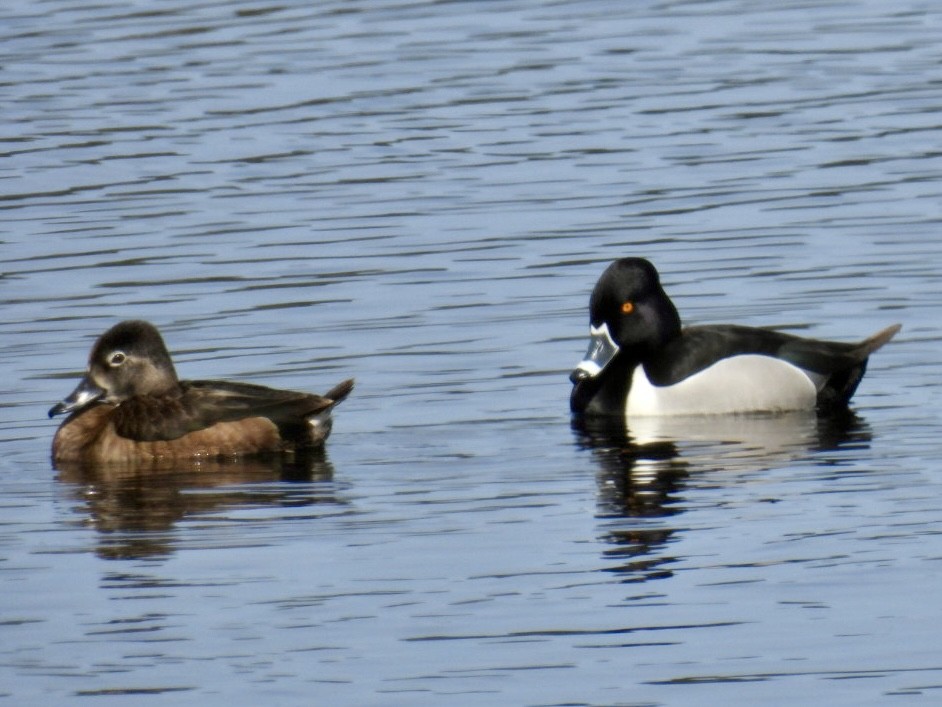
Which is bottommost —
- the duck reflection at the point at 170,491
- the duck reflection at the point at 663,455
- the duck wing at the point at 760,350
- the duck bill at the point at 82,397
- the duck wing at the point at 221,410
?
the duck reflection at the point at 663,455

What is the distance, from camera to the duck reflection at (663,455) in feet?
33.8

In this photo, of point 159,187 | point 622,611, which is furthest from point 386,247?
point 622,611

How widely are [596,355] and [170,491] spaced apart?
3.13 m

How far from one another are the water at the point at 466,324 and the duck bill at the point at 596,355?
21 centimetres

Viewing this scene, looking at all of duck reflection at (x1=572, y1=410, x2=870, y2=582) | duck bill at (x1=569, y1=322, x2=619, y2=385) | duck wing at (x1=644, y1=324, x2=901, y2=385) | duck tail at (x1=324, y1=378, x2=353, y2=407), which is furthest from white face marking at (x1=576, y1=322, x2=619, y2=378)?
duck tail at (x1=324, y1=378, x2=353, y2=407)

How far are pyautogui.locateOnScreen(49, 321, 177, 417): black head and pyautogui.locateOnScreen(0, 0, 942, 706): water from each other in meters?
0.48

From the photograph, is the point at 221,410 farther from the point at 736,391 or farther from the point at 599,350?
the point at 736,391

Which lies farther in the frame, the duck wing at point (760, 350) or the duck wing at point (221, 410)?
the duck wing at point (760, 350)

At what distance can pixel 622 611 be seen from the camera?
9.16m

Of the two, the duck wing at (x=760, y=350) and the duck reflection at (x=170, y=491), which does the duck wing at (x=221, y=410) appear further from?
the duck wing at (x=760, y=350)

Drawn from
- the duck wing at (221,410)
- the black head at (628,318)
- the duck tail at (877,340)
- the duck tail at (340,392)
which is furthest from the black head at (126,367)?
the duck tail at (877,340)

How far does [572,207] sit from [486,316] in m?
3.51

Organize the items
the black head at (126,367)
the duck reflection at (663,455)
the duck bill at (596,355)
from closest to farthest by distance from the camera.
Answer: the duck reflection at (663,455), the black head at (126,367), the duck bill at (596,355)

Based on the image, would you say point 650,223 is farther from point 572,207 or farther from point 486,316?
point 486,316
